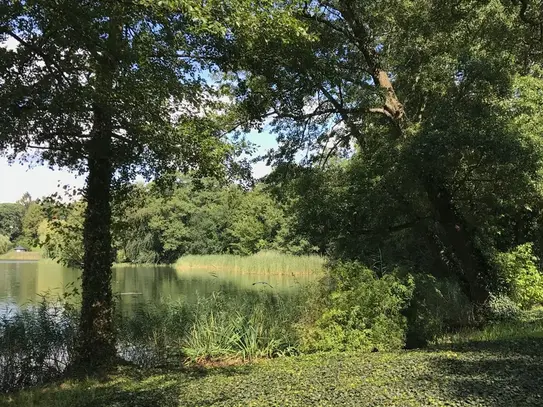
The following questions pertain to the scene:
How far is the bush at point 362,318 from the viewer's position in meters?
7.67

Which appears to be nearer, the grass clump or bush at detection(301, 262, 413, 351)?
bush at detection(301, 262, 413, 351)

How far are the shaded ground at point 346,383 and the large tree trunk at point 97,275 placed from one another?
2.21 feet

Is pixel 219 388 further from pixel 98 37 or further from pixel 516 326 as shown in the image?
pixel 516 326

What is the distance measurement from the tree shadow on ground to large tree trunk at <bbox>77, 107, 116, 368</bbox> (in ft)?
15.2

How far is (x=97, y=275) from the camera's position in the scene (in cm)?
715

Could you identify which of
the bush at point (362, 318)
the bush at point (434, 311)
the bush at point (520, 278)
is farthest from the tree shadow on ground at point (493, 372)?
the bush at point (520, 278)

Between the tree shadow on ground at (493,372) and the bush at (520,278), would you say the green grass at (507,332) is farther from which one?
the bush at (520,278)

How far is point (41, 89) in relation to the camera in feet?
16.5

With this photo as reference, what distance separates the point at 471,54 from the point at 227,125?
224 inches

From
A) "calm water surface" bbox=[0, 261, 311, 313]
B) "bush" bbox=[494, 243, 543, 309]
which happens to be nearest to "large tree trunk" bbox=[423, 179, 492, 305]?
"bush" bbox=[494, 243, 543, 309]

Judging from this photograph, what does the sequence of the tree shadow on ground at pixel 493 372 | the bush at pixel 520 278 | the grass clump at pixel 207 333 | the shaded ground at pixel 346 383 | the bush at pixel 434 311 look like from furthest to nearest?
the bush at pixel 520 278
the bush at pixel 434 311
the grass clump at pixel 207 333
the shaded ground at pixel 346 383
the tree shadow on ground at pixel 493 372

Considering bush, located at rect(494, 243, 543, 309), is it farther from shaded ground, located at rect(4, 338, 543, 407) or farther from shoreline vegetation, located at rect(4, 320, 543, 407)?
shaded ground, located at rect(4, 338, 543, 407)

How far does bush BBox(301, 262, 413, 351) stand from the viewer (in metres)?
7.67

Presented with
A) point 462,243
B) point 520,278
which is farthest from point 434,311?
point 520,278
